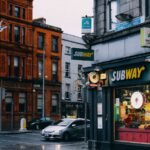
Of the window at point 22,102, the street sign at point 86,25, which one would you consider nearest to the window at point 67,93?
the window at point 22,102

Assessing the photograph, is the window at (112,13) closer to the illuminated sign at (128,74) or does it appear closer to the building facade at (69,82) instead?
the illuminated sign at (128,74)

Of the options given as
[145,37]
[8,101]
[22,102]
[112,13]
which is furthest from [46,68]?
[145,37]

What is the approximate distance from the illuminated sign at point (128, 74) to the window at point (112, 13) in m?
2.78

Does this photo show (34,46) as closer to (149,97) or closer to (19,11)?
(19,11)

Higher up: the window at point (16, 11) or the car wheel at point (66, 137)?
the window at point (16, 11)

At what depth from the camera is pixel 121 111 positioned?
1903cm

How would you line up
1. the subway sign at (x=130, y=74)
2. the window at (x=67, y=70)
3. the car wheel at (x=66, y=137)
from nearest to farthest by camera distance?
the subway sign at (x=130, y=74) < the car wheel at (x=66, y=137) < the window at (x=67, y=70)

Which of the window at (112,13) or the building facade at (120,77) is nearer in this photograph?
the building facade at (120,77)

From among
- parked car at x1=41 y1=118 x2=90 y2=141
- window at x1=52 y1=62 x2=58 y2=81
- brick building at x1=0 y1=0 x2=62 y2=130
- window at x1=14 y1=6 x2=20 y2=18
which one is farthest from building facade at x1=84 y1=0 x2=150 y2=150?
window at x1=52 y1=62 x2=58 y2=81

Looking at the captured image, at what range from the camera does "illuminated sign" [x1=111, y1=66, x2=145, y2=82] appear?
1735 cm

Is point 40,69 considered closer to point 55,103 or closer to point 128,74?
point 55,103

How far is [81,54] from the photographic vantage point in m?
20.0

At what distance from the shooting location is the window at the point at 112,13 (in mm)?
20484

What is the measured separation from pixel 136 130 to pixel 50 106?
35623mm
